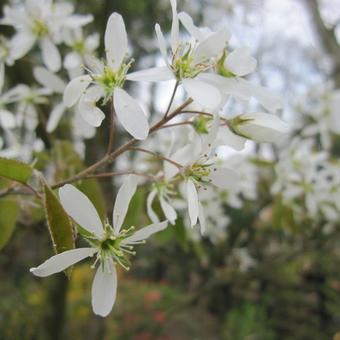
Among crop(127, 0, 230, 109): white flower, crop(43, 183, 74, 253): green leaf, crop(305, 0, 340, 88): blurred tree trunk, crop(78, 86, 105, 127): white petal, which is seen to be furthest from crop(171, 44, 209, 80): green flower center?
crop(305, 0, 340, 88): blurred tree trunk

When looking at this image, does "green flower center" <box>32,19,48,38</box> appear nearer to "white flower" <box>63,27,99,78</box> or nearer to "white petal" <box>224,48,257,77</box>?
"white flower" <box>63,27,99,78</box>

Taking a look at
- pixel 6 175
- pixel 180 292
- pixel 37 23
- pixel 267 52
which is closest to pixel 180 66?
pixel 6 175

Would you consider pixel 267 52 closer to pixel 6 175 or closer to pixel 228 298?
pixel 228 298

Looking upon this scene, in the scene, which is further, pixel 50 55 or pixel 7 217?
pixel 50 55

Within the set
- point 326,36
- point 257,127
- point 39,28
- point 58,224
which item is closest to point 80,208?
point 58,224

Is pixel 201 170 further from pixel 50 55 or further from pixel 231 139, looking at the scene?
pixel 50 55

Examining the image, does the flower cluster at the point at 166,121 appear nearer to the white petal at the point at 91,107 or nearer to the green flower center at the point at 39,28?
the white petal at the point at 91,107
